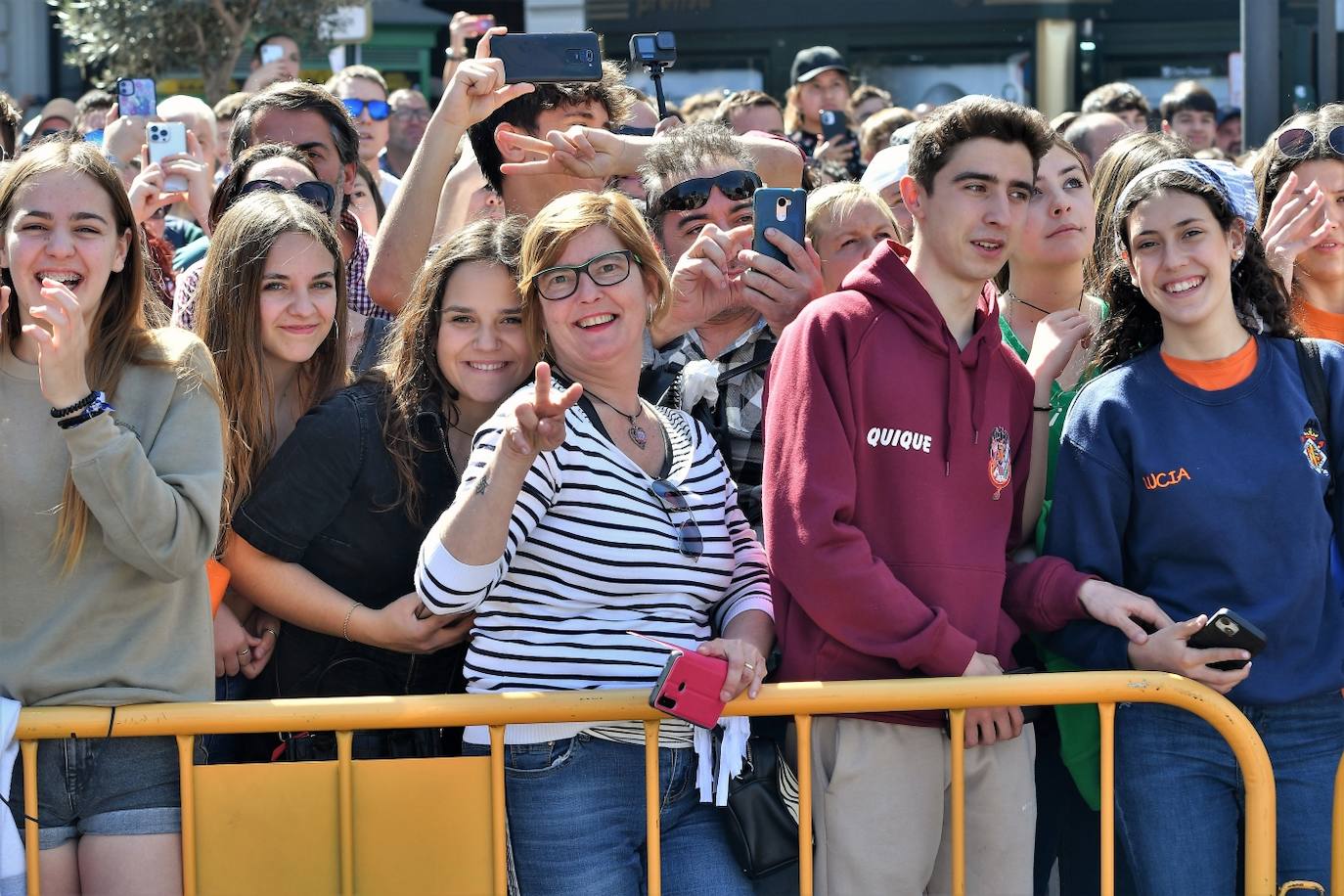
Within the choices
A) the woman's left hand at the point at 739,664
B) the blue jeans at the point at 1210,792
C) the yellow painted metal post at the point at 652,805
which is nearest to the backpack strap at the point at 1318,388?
the blue jeans at the point at 1210,792

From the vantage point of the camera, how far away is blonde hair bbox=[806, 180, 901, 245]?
13.6ft

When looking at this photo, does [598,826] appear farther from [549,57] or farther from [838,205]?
[549,57]

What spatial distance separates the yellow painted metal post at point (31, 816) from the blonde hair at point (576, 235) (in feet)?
4.39

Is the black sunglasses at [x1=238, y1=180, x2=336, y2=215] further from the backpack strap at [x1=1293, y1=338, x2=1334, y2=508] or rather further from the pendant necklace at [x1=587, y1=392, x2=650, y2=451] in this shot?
the backpack strap at [x1=1293, y1=338, x2=1334, y2=508]

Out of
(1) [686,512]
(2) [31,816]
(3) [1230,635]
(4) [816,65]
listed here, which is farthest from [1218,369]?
(4) [816,65]

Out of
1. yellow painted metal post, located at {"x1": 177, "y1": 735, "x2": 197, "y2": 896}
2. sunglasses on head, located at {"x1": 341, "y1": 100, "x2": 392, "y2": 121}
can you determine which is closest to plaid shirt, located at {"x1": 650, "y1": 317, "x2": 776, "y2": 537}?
yellow painted metal post, located at {"x1": 177, "y1": 735, "x2": 197, "y2": 896}

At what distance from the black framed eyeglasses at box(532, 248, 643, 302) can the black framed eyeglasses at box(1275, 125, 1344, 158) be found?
7.11ft

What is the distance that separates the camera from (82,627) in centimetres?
302

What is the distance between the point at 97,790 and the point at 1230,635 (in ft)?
7.27

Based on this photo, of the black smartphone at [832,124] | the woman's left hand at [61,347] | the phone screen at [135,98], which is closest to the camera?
the woman's left hand at [61,347]

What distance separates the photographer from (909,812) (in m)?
3.18

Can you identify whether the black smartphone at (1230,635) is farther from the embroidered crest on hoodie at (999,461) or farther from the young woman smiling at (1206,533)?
the embroidered crest on hoodie at (999,461)

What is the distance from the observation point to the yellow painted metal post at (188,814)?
118 inches

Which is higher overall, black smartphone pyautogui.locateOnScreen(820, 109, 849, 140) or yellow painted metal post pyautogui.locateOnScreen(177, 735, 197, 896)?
black smartphone pyautogui.locateOnScreen(820, 109, 849, 140)
